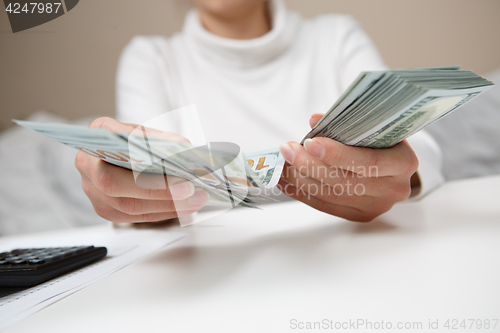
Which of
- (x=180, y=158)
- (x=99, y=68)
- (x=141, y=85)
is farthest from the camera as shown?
(x=99, y=68)

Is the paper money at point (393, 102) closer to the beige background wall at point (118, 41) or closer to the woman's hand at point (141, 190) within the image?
the woman's hand at point (141, 190)

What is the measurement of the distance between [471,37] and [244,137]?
53.8 inches

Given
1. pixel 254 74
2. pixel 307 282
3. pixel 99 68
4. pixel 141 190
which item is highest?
pixel 99 68

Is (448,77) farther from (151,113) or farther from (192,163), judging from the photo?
(151,113)

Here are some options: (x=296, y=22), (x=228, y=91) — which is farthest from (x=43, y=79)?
(x=296, y=22)

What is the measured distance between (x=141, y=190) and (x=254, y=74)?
758mm

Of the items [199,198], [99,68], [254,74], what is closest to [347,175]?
[199,198]

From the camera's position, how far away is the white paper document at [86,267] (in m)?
0.25

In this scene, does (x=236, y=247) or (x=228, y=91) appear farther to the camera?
(x=228, y=91)

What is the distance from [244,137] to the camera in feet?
3.03

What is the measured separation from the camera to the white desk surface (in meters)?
0.21

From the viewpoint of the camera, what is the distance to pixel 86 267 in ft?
1.15

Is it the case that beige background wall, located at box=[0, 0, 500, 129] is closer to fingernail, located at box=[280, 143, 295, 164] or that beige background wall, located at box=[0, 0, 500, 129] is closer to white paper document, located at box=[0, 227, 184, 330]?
white paper document, located at box=[0, 227, 184, 330]

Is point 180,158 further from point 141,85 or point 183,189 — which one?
point 141,85
